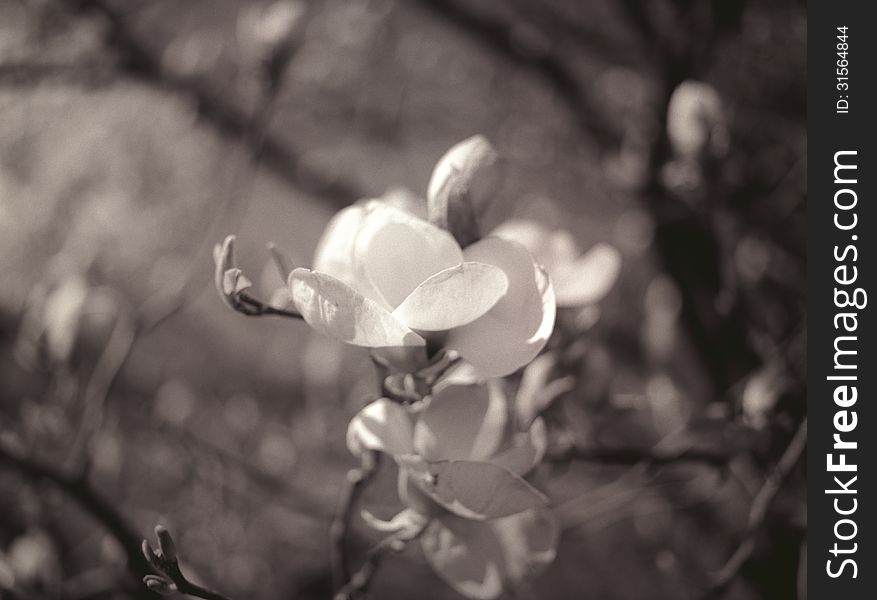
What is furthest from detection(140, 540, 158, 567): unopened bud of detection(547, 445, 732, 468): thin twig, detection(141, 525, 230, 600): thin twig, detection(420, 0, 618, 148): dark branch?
detection(420, 0, 618, 148): dark branch

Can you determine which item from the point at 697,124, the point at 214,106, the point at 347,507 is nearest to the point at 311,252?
the point at 214,106

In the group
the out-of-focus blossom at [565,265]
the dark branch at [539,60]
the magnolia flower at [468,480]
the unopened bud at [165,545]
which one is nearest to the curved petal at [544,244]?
the out-of-focus blossom at [565,265]

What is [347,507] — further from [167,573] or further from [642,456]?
[642,456]

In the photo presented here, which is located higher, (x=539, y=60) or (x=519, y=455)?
(x=539, y=60)

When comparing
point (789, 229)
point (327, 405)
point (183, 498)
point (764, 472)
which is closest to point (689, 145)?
point (764, 472)

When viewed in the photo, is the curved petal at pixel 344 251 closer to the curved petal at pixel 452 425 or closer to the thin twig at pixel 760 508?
the curved petal at pixel 452 425

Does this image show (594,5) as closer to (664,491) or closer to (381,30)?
(381,30)
